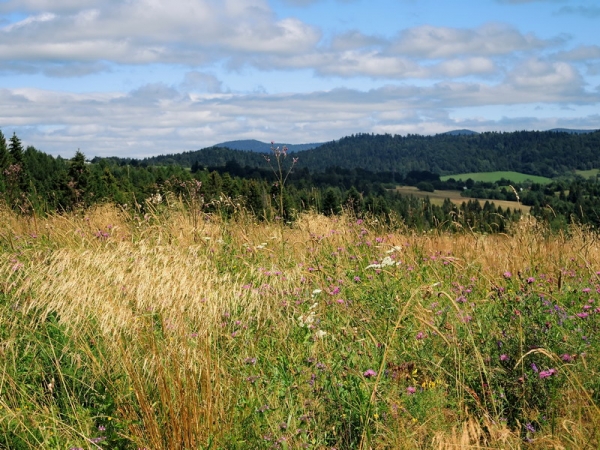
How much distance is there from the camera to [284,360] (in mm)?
3982

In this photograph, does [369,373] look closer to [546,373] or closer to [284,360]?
[284,360]

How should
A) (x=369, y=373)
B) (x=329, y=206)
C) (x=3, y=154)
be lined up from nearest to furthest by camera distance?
1. (x=369, y=373)
2. (x=329, y=206)
3. (x=3, y=154)

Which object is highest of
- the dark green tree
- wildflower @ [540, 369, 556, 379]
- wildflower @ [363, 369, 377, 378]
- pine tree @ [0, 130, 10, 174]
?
pine tree @ [0, 130, 10, 174]

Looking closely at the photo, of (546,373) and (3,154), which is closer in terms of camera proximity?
(546,373)

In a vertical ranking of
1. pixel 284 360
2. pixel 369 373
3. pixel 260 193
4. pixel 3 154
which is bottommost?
pixel 284 360

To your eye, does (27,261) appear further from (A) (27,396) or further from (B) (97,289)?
(A) (27,396)

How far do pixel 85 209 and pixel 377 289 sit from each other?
6.95 meters

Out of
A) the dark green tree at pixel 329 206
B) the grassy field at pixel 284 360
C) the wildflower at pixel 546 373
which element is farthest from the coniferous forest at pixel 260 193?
the wildflower at pixel 546 373

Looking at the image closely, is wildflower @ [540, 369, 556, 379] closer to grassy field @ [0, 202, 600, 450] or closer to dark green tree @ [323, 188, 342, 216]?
grassy field @ [0, 202, 600, 450]

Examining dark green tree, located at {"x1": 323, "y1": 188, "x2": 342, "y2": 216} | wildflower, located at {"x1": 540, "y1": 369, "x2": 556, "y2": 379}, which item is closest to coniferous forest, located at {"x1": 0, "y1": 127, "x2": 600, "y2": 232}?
dark green tree, located at {"x1": 323, "y1": 188, "x2": 342, "y2": 216}

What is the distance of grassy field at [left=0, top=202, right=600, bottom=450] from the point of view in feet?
9.82

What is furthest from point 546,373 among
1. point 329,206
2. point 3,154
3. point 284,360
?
point 3,154

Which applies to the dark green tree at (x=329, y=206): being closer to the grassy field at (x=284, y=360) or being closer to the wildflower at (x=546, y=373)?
the grassy field at (x=284, y=360)

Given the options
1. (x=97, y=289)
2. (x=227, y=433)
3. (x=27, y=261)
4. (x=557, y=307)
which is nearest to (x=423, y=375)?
(x=557, y=307)
